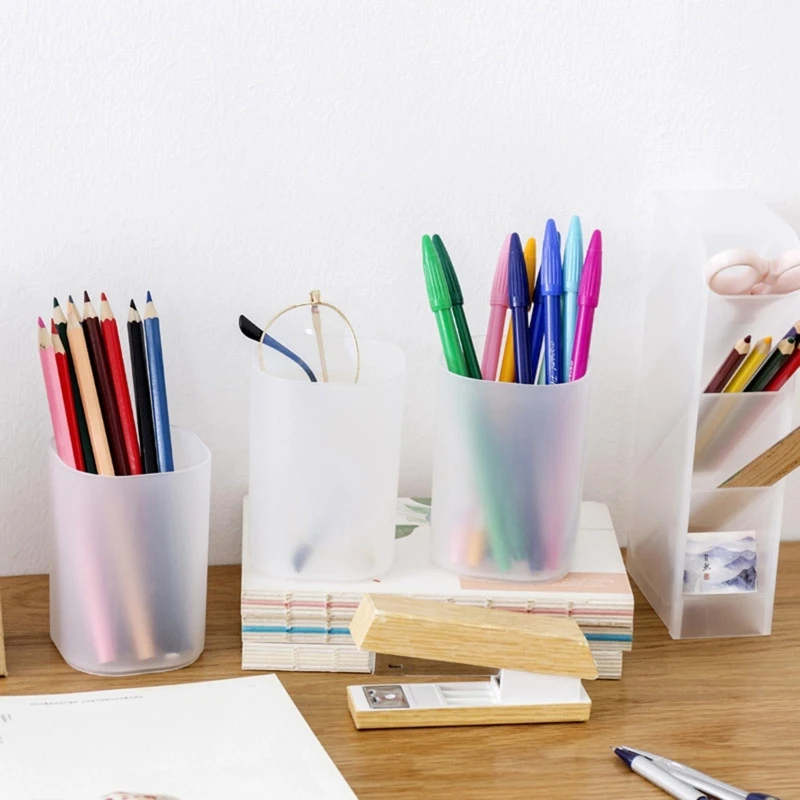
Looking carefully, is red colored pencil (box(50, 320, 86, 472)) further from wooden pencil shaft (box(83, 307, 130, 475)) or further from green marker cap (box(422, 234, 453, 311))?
green marker cap (box(422, 234, 453, 311))

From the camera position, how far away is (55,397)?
24.9 inches

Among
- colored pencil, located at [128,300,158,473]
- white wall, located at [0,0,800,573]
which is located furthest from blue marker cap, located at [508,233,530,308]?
colored pencil, located at [128,300,158,473]

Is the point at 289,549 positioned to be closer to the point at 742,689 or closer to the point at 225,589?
the point at 225,589

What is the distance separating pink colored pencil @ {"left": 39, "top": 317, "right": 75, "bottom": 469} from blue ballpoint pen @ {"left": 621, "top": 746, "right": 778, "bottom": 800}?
0.34 meters

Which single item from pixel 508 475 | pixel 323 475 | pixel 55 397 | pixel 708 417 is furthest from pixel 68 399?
pixel 708 417

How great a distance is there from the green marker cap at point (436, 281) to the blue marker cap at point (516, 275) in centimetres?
4

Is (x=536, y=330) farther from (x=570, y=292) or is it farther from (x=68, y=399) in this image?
(x=68, y=399)

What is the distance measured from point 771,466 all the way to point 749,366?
0.20 feet

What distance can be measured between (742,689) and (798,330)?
21cm

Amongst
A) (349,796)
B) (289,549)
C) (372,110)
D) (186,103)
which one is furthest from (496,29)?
(349,796)

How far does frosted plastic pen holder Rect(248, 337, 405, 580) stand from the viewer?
2.13 ft

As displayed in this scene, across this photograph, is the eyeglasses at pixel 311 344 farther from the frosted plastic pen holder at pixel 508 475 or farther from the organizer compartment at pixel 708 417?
the organizer compartment at pixel 708 417

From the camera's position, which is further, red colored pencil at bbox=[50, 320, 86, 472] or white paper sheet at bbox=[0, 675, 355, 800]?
red colored pencil at bbox=[50, 320, 86, 472]

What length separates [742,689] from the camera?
67 cm
